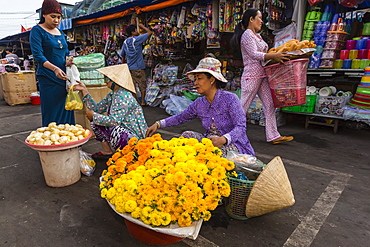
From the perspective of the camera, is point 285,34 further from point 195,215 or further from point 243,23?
point 195,215

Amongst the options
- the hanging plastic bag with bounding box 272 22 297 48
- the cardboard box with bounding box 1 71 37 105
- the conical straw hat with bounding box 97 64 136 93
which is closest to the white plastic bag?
the conical straw hat with bounding box 97 64 136 93

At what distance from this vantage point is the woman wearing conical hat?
8.23ft

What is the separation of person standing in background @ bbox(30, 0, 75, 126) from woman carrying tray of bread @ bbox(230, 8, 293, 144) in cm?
226

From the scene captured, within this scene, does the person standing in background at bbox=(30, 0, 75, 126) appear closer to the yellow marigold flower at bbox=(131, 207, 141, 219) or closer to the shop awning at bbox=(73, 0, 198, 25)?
the yellow marigold flower at bbox=(131, 207, 141, 219)

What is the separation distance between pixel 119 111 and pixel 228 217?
1478 mm

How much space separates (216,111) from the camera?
2270mm

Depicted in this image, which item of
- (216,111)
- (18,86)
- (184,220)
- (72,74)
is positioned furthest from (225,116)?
(18,86)

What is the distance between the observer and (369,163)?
9.93ft

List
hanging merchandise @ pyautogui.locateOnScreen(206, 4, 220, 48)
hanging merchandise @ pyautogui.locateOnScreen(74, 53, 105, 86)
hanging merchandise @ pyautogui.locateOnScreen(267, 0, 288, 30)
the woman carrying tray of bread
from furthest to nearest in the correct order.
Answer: hanging merchandise @ pyautogui.locateOnScreen(206, 4, 220, 48) → hanging merchandise @ pyautogui.locateOnScreen(267, 0, 288, 30) → hanging merchandise @ pyautogui.locateOnScreen(74, 53, 105, 86) → the woman carrying tray of bread

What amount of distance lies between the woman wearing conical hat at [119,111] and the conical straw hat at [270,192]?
1446 mm

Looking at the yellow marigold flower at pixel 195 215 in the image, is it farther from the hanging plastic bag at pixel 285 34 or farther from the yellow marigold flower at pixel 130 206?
the hanging plastic bag at pixel 285 34

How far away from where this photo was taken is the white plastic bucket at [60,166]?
7.64 feet

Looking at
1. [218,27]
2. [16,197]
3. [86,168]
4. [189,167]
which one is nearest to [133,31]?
[218,27]

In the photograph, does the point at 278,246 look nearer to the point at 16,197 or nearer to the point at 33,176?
the point at 16,197
